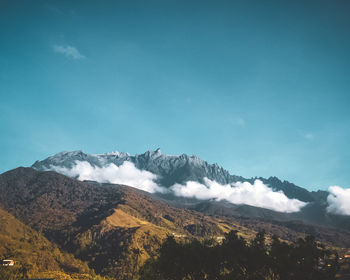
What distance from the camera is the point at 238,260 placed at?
76.5m

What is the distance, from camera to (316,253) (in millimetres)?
64875

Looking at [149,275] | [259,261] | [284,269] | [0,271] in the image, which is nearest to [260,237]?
[259,261]

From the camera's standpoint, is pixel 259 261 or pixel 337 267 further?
pixel 259 261

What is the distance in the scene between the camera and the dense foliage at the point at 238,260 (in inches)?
2603

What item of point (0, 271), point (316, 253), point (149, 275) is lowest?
point (0, 271)

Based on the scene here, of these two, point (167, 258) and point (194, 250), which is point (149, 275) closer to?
point (167, 258)

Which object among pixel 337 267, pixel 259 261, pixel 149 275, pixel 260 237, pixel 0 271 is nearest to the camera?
pixel 337 267

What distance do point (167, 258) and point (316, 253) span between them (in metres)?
42.2

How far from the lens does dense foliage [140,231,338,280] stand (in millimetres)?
66125

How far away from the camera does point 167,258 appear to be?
83062 mm

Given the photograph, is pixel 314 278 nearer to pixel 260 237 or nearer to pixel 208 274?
pixel 260 237

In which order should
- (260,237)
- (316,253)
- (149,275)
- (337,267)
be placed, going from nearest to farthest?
(337,267) < (316,253) < (260,237) < (149,275)

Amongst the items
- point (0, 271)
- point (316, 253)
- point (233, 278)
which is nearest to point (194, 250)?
point (233, 278)

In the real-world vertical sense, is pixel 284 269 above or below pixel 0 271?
above
